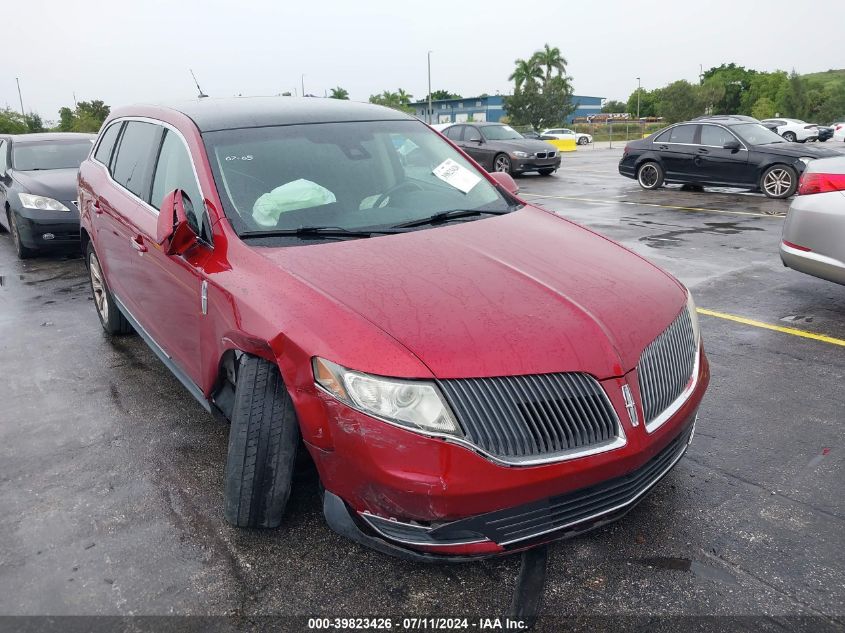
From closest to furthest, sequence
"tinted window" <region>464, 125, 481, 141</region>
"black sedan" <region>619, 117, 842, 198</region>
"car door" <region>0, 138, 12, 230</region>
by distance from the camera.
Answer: "car door" <region>0, 138, 12, 230</region>, "black sedan" <region>619, 117, 842, 198</region>, "tinted window" <region>464, 125, 481, 141</region>

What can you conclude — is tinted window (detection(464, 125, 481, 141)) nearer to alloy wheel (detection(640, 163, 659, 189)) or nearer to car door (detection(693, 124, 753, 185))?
alloy wheel (detection(640, 163, 659, 189))

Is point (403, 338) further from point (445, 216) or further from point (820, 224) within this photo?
point (820, 224)

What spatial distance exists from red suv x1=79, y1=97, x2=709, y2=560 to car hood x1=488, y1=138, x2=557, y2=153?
15.4 metres

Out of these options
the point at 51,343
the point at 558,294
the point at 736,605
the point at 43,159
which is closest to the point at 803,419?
the point at 736,605

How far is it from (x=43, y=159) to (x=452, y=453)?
930cm

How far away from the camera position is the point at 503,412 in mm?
2162

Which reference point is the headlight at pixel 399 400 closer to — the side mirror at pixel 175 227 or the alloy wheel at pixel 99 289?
the side mirror at pixel 175 227

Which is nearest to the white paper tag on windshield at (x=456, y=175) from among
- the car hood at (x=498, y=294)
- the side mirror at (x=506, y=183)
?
the side mirror at (x=506, y=183)

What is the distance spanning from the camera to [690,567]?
99.3 inches

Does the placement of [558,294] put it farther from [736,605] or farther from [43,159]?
[43,159]

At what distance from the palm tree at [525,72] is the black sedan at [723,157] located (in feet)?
235

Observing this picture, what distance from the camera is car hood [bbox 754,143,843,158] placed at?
1238 cm

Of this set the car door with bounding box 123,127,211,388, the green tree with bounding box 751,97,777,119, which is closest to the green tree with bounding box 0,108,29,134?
the car door with bounding box 123,127,211,388

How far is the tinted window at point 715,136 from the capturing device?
1353 cm
